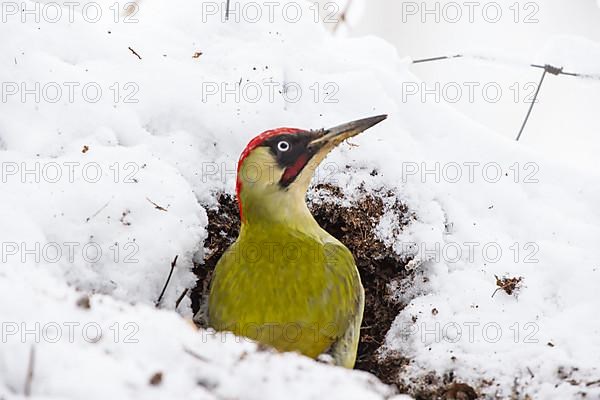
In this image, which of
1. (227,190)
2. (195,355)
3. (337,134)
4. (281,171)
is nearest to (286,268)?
(281,171)

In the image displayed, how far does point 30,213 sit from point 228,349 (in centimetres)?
133

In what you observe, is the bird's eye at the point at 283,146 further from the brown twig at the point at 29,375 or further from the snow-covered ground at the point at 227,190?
the brown twig at the point at 29,375

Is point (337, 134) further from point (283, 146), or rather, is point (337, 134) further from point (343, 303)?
point (343, 303)

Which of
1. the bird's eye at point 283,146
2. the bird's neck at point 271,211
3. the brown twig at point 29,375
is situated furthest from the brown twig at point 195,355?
the bird's eye at point 283,146

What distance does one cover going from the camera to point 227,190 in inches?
146

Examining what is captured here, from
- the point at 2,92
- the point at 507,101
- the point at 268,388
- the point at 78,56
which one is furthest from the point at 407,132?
the point at 507,101

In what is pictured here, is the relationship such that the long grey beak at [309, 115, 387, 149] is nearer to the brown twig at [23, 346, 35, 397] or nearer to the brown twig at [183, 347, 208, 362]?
the brown twig at [183, 347, 208, 362]

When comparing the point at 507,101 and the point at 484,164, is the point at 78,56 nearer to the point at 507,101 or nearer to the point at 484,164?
the point at 484,164

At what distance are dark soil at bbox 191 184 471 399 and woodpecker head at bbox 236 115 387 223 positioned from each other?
0.43m

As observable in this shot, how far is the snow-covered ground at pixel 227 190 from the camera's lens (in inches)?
82.7

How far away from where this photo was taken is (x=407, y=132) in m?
4.07

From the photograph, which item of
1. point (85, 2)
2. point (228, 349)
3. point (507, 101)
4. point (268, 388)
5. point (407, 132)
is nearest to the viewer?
point (268, 388)

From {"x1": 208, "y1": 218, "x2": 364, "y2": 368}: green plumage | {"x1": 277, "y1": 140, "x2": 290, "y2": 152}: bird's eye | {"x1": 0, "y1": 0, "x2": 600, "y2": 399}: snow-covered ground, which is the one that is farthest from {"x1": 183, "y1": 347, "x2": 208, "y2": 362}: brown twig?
{"x1": 277, "y1": 140, "x2": 290, "y2": 152}: bird's eye

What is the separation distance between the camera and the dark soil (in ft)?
11.6
